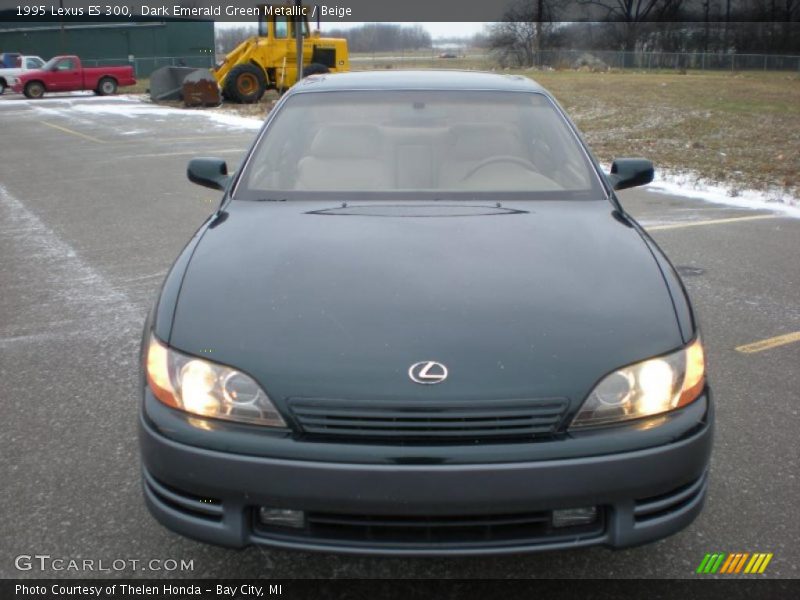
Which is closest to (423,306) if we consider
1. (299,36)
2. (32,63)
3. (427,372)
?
(427,372)

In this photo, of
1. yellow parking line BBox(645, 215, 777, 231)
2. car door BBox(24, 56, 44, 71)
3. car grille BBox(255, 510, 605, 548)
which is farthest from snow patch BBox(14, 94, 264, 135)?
car grille BBox(255, 510, 605, 548)

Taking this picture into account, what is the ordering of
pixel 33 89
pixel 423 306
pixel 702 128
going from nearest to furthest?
pixel 423 306 → pixel 702 128 → pixel 33 89

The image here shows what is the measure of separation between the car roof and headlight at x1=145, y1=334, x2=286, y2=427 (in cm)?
207

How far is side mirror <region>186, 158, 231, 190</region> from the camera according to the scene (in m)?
3.85

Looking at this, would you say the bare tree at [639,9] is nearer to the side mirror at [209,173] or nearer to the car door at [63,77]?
the car door at [63,77]

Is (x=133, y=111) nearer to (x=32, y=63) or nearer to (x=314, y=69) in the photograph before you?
(x=314, y=69)

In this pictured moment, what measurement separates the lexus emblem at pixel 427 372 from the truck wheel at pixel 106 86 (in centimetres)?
3719

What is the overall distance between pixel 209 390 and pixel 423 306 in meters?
0.65

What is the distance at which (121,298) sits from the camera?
5.49 meters

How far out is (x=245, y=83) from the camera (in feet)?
84.3

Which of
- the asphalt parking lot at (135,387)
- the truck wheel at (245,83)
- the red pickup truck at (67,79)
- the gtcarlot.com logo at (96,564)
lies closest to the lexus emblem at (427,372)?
the asphalt parking lot at (135,387)

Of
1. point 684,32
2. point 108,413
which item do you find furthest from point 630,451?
point 684,32

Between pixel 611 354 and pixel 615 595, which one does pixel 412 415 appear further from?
pixel 615 595
